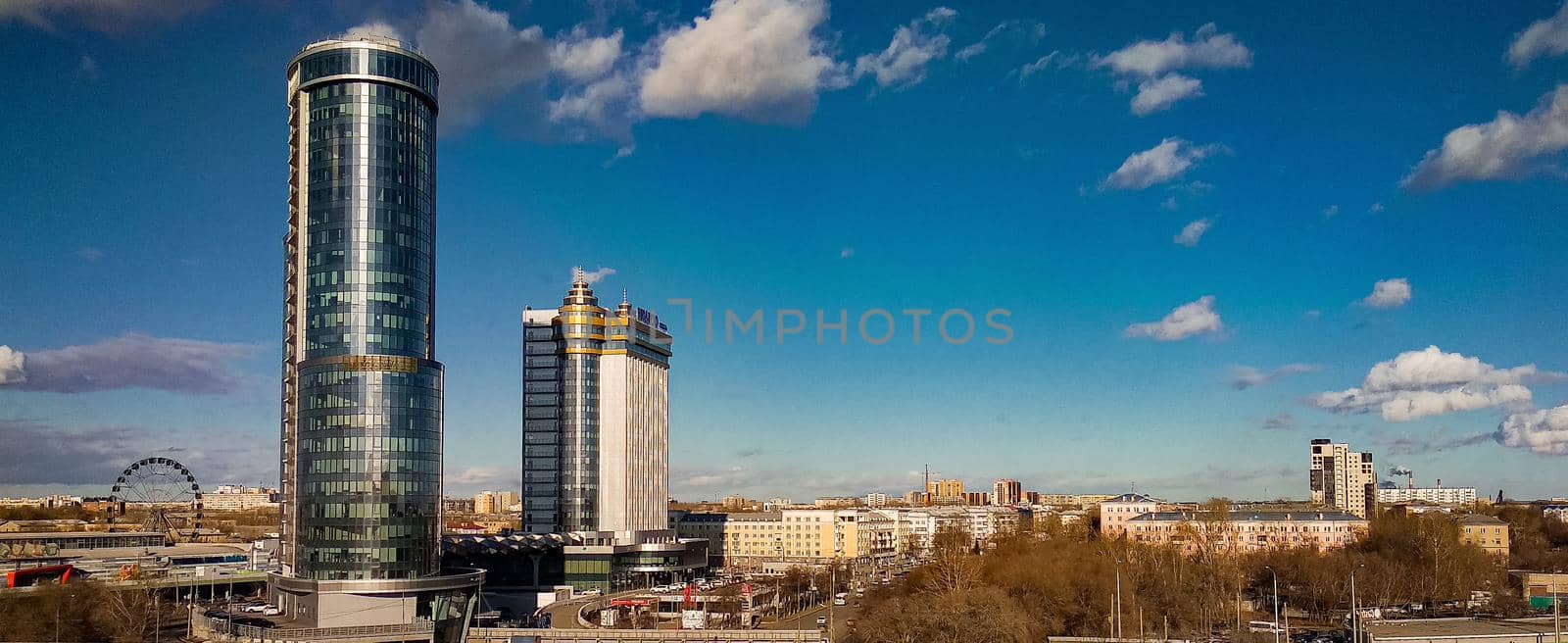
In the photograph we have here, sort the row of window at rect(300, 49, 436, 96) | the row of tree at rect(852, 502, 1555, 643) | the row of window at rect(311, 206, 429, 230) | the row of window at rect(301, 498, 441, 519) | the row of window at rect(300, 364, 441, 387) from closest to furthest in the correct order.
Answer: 1. the row of tree at rect(852, 502, 1555, 643)
2. the row of window at rect(301, 498, 441, 519)
3. the row of window at rect(300, 364, 441, 387)
4. the row of window at rect(311, 206, 429, 230)
5. the row of window at rect(300, 49, 436, 96)

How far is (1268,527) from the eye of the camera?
14600 cm

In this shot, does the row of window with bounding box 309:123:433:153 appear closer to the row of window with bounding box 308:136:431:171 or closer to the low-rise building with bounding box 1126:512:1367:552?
the row of window with bounding box 308:136:431:171

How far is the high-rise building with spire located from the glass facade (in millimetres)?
41125

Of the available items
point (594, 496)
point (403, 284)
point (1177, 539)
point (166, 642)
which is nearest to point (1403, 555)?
point (1177, 539)

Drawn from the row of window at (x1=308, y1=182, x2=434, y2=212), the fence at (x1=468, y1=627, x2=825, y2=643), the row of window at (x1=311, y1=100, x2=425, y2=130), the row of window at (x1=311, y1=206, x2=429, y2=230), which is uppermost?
the row of window at (x1=311, y1=100, x2=425, y2=130)

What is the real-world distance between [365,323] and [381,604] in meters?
16.7

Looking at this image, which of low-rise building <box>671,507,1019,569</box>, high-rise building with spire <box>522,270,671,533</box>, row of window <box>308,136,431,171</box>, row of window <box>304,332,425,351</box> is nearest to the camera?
row of window <box>304,332,425,351</box>

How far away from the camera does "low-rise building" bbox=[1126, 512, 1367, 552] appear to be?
141m

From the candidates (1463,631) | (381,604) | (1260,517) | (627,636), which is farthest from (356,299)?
(1260,517)

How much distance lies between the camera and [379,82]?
76.3 m

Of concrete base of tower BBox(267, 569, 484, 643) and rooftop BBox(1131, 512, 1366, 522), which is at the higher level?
concrete base of tower BBox(267, 569, 484, 643)

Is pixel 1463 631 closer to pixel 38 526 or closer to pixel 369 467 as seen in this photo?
pixel 369 467

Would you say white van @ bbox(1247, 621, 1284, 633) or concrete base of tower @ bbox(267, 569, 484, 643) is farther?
white van @ bbox(1247, 621, 1284, 633)

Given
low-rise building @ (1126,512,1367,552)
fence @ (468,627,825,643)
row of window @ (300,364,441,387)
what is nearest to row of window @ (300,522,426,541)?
row of window @ (300,364,441,387)
